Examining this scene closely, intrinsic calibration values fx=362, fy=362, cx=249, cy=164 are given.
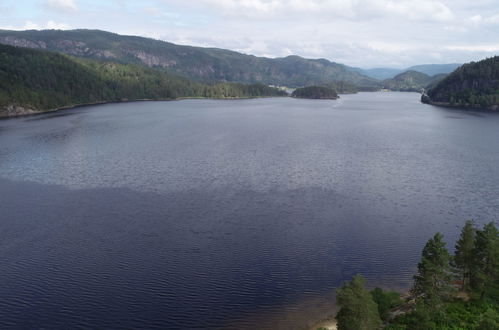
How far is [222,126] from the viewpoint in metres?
138

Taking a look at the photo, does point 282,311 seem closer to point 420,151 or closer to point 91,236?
point 91,236

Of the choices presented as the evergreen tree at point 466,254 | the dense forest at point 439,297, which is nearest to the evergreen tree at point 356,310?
the dense forest at point 439,297

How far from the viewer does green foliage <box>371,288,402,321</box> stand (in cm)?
2910

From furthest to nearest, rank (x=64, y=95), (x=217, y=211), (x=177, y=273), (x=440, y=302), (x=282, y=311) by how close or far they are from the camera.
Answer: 1. (x=64, y=95)
2. (x=217, y=211)
3. (x=177, y=273)
4. (x=282, y=311)
5. (x=440, y=302)

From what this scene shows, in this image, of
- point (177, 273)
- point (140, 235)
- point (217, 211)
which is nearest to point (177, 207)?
point (217, 211)

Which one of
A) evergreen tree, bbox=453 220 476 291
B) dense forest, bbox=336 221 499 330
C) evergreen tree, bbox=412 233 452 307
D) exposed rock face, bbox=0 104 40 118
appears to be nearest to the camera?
dense forest, bbox=336 221 499 330

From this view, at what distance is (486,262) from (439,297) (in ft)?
20.9

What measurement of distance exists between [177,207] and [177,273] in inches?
688

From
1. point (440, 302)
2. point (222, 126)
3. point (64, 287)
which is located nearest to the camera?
point (440, 302)

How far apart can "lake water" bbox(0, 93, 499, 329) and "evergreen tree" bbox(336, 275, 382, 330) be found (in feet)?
22.8

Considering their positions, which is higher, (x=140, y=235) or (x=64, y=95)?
(x=64, y=95)

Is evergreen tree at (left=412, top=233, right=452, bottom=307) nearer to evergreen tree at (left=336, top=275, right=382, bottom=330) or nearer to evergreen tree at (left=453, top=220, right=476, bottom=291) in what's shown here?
evergreen tree at (left=453, top=220, right=476, bottom=291)

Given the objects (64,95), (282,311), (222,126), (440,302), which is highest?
(64,95)

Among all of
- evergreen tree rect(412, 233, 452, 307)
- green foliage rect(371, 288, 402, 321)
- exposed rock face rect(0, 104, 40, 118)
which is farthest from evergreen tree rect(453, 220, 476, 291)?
exposed rock face rect(0, 104, 40, 118)
